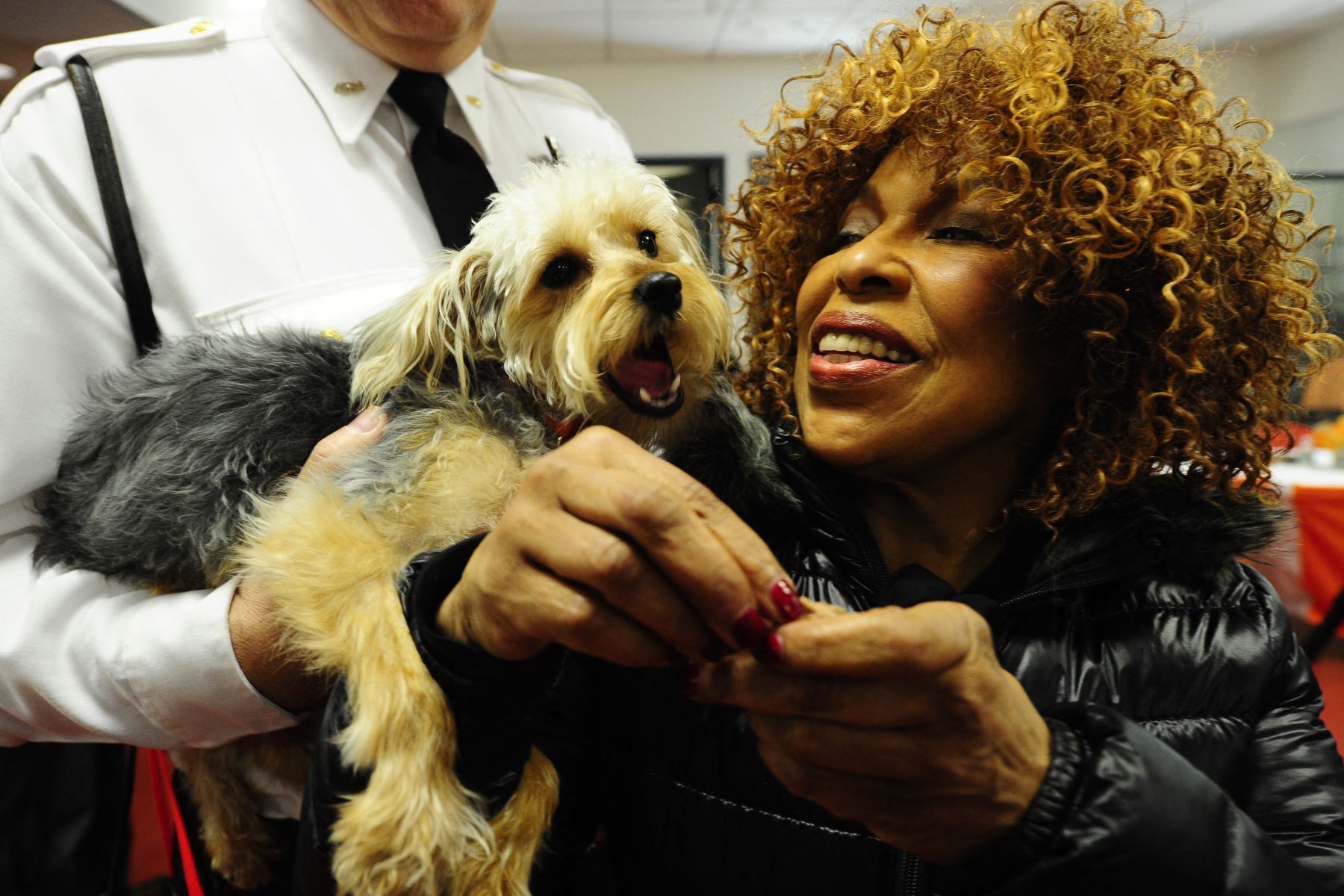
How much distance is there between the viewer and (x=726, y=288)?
1636 millimetres

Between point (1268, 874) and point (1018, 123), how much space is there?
32.7 inches

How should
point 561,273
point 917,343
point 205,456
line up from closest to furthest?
point 917,343 < point 205,456 < point 561,273

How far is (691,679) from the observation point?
2.37 ft

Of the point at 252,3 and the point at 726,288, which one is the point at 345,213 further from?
the point at 252,3

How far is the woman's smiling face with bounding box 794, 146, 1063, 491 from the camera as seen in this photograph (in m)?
1.07

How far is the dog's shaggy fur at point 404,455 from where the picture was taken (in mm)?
940

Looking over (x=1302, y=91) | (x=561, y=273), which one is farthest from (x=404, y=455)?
(x=1302, y=91)

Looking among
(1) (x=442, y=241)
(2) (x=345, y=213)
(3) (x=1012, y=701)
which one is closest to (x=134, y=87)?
(2) (x=345, y=213)

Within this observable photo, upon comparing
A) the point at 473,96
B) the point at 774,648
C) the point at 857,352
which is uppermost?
the point at 473,96

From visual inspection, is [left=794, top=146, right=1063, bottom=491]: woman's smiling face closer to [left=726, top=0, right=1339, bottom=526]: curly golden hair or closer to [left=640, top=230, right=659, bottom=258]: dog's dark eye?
[left=726, top=0, right=1339, bottom=526]: curly golden hair

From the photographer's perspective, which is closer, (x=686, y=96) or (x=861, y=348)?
(x=861, y=348)

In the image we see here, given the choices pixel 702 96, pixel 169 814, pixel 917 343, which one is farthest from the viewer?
pixel 702 96

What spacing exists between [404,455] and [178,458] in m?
0.31

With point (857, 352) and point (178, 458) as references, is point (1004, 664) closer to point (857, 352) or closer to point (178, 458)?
point (857, 352)
